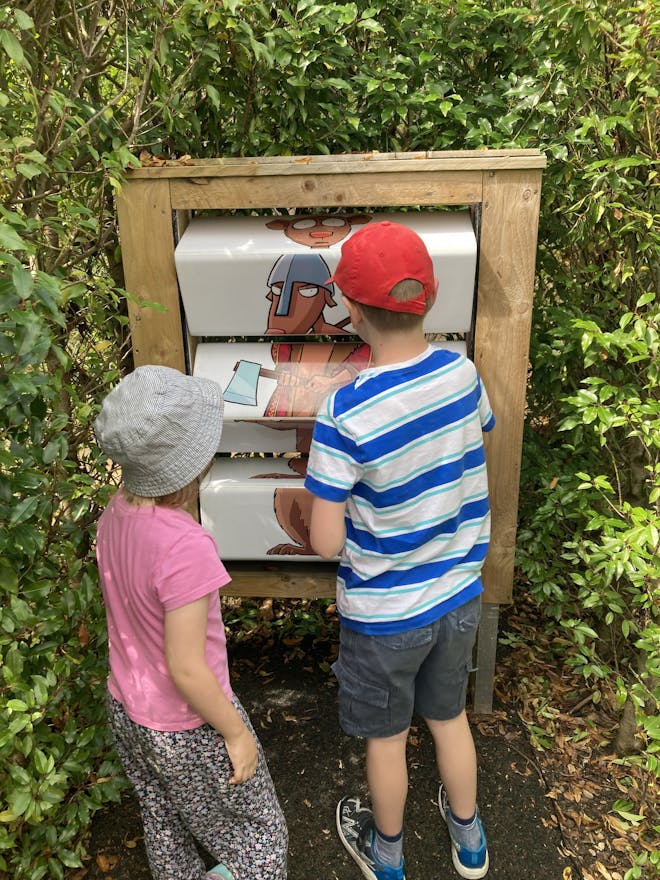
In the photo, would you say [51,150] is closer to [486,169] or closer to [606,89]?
[486,169]

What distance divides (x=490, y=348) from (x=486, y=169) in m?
0.51

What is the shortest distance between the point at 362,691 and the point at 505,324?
1.13 metres

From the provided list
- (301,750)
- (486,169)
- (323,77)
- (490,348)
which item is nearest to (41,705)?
(301,750)

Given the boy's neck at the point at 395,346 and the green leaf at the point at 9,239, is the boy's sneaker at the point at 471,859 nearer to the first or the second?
the boy's neck at the point at 395,346

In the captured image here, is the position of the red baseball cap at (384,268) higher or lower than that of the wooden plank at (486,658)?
higher

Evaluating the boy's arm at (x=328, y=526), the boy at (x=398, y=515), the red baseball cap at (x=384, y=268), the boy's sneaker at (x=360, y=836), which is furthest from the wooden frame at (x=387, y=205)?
the boy's sneaker at (x=360, y=836)

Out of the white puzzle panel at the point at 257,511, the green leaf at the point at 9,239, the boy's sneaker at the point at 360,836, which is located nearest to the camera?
the green leaf at the point at 9,239

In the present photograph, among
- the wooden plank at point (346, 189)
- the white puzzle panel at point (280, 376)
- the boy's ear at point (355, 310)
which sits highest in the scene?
the wooden plank at point (346, 189)

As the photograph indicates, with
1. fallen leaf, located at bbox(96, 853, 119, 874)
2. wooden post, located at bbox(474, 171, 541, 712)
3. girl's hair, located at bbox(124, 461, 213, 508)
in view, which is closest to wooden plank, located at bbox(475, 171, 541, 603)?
wooden post, located at bbox(474, 171, 541, 712)

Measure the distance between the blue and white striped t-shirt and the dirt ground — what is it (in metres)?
0.86

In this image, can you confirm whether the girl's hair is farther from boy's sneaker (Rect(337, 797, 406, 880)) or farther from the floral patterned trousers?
boy's sneaker (Rect(337, 797, 406, 880))

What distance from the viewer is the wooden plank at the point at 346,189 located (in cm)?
229

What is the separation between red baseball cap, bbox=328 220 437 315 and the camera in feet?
5.94

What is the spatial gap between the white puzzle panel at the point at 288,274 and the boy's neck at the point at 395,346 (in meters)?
0.49
